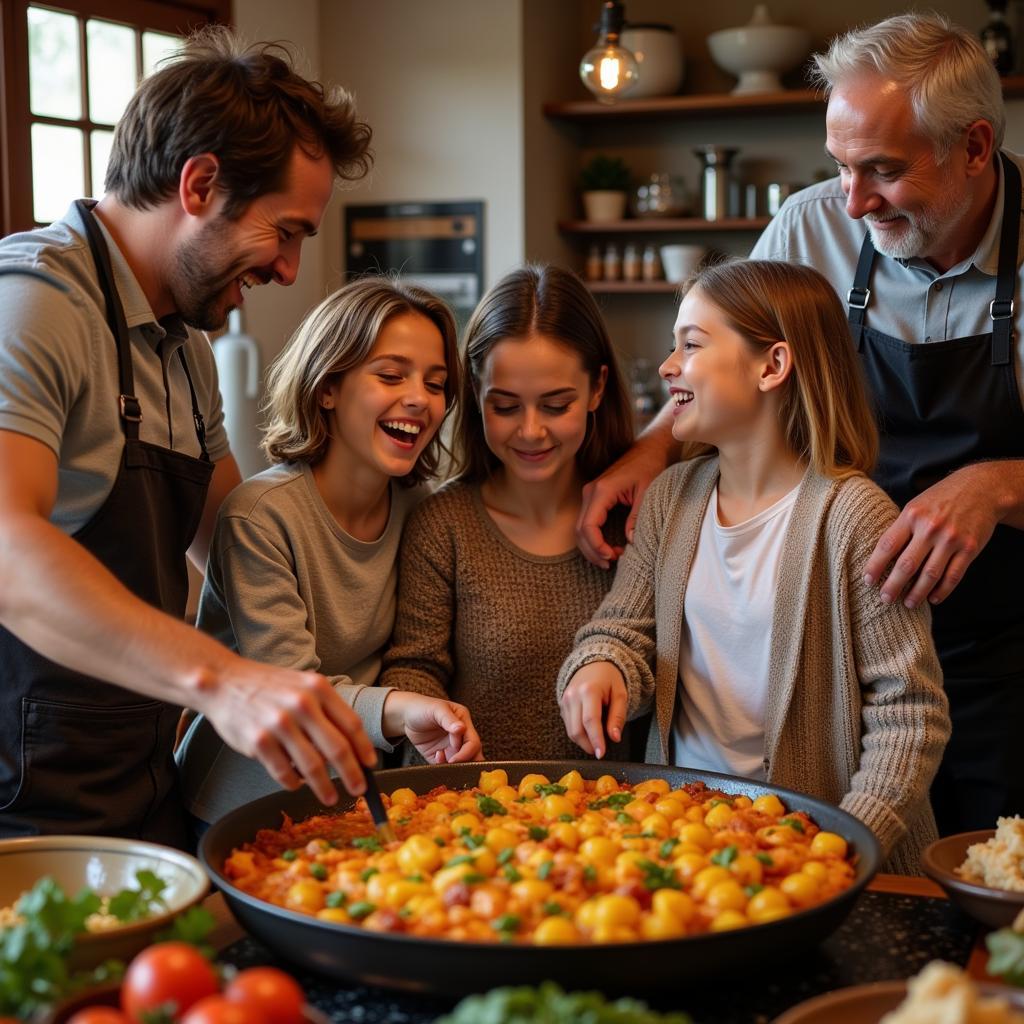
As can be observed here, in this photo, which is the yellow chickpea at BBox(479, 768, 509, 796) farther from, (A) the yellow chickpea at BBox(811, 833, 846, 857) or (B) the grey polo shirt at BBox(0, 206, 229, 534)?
(B) the grey polo shirt at BBox(0, 206, 229, 534)

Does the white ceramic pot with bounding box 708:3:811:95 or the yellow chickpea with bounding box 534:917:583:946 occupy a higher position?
the white ceramic pot with bounding box 708:3:811:95

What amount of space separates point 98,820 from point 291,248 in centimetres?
80

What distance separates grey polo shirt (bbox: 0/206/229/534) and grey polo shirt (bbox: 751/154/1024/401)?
3.64 feet

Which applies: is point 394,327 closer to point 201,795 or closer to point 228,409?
point 201,795

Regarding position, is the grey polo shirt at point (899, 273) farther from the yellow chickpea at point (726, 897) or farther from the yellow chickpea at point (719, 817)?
the yellow chickpea at point (726, 897)

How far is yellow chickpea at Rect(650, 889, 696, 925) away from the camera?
Result: 1090 millimetres

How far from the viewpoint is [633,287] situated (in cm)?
498

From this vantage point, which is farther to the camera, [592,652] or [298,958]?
[592,652]

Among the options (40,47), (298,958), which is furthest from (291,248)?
(40,47)

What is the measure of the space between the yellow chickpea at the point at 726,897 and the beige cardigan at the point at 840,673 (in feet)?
1.55

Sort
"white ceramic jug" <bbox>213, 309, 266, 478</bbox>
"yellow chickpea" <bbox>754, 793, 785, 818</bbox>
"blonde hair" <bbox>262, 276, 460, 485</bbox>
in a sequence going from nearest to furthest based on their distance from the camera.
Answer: "yellow chickpea" <bbox>754, 793, 785, 818</bbox> → "blonde hair" <bbox>262, 276, 460, 485</bbox> → "white ceramic jug" <bbox>213, 309, 266, 478</bbox>

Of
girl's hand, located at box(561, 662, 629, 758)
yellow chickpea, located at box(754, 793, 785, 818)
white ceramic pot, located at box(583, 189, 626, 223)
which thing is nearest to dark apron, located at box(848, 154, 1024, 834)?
girl's hand, located at box(561, 662, 629, 758)

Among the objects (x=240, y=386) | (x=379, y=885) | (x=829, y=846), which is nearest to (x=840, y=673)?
(x=829, y=846)

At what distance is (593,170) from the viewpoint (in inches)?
201
